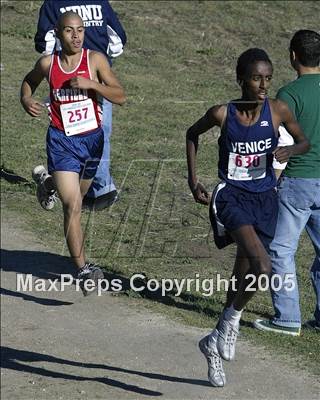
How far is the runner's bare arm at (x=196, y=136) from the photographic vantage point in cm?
714

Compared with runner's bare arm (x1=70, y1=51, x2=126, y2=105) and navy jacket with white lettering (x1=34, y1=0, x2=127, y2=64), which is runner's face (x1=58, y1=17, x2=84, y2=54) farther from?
navy jacket with white lettering (x1=34, y1=0, x2=127, y2=64)

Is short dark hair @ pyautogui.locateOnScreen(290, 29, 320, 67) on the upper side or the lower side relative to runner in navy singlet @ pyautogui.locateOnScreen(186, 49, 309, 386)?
upper

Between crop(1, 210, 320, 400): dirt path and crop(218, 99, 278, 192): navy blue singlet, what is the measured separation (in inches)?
46.9

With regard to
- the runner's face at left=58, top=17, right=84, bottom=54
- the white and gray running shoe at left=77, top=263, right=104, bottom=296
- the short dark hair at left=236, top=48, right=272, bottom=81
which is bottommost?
the white and gray running shoe at left=77, top=263, right=104, bottom=296

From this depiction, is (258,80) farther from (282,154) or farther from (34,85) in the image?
(34,85)

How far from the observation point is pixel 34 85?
28.4 feet

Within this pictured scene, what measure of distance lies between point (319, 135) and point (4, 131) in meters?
6.08

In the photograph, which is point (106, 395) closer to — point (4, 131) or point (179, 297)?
point (179, 297)

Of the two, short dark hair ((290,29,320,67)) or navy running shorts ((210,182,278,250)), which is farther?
short dark hair ((290,29,320,67))

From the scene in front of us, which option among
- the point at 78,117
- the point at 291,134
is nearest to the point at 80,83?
the point at 78,117

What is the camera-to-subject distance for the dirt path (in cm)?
715

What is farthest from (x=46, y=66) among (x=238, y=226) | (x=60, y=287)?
(x=238, y=226)

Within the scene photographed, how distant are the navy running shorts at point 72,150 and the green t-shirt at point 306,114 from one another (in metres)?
1.57

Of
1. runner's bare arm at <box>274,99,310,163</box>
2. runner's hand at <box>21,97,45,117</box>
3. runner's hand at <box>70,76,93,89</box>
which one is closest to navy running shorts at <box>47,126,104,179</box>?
runner's hand at <box>21,97,45,117</box>
